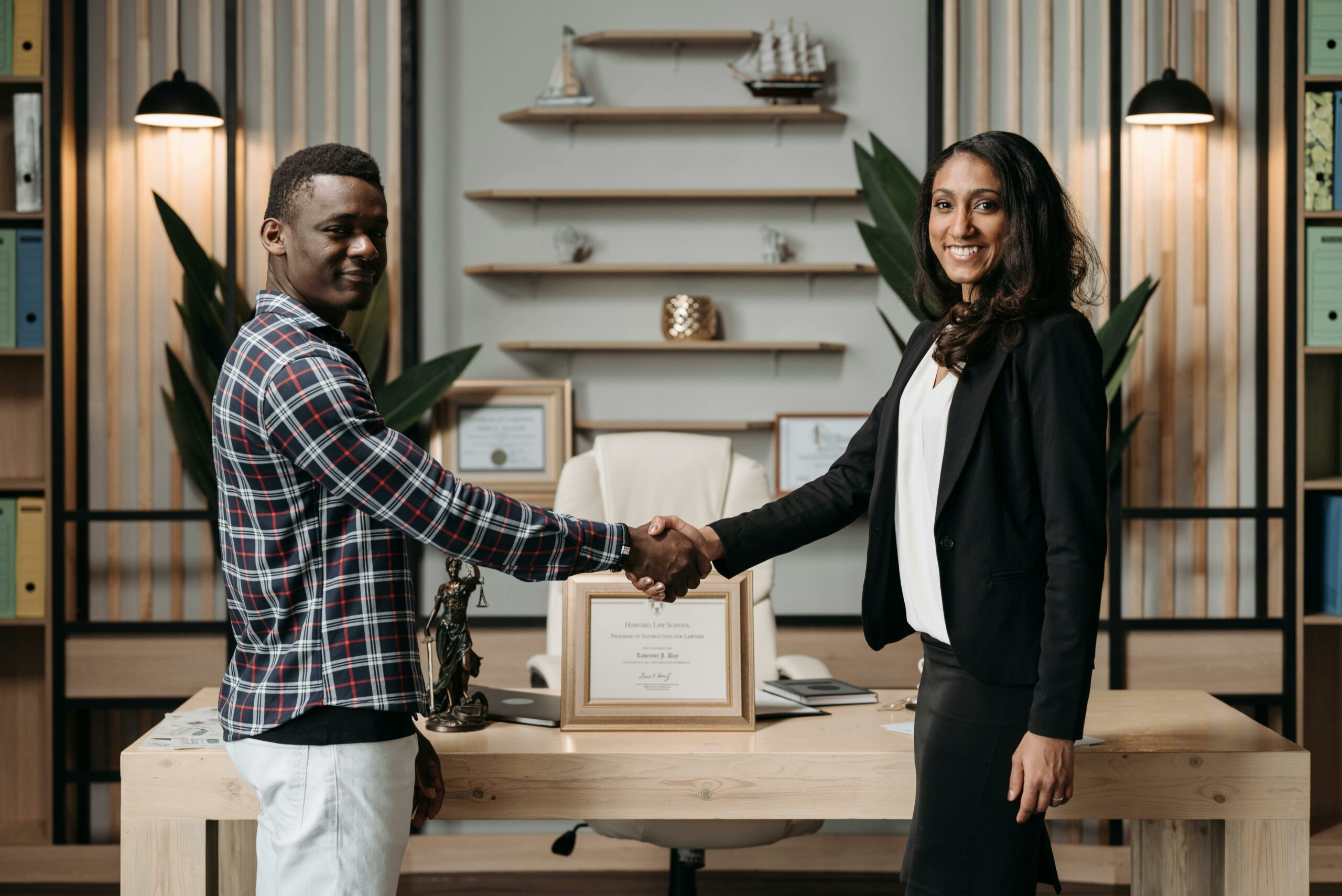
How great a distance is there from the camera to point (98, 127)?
3236 mm

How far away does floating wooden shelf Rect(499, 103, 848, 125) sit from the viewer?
3262 mm

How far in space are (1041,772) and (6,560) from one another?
9.41ft

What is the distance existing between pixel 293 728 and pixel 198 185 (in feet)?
7.80

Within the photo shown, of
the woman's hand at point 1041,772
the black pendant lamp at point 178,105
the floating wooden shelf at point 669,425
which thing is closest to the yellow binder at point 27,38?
the black pendant lamp at point 178,105

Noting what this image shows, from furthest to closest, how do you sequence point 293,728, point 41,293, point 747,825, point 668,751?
point 41,293 < point 747,825 < point 668,751 < point 293,728

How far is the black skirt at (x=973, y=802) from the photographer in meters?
1.40

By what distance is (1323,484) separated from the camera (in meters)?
3.12

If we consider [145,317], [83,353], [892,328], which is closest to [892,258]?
[892,328]

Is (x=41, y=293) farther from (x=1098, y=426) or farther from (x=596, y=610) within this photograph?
(x=1098, y=426)

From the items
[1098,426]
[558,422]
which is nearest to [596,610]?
[1098,426]

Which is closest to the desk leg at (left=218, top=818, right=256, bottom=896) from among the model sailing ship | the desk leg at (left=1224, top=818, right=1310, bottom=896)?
the desk leg at (left=1224, top=818, right=1310, bottom=896)

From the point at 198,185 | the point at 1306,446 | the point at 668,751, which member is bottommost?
the point at 668,751

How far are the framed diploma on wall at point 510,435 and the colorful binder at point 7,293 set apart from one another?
3.78 ft

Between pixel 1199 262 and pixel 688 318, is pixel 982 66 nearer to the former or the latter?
pixel 1199 262
